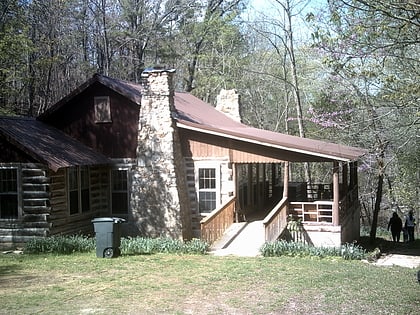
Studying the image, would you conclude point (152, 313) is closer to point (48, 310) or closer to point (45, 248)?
point (48, 310)

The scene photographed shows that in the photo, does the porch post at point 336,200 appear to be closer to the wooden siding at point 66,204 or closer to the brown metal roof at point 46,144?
the brown metal roof at point 46,144

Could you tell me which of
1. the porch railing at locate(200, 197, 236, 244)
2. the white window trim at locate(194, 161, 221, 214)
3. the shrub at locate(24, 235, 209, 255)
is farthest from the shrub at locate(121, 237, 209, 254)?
the white window trim at locate(194, 161, 221, 214)

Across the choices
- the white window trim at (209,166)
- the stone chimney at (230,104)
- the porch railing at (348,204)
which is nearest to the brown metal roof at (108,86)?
the white window trim at (209,166)

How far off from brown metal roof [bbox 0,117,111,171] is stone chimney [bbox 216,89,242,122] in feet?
34.5

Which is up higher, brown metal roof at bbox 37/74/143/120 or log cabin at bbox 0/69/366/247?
brown metal roof at bbox 37/74/143/120

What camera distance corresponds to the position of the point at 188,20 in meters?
36.8

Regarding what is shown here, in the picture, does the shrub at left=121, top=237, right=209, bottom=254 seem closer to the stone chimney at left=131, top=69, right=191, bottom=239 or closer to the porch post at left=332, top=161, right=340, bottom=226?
the stone chimney at left=131, top=69, right=191, bottom=239

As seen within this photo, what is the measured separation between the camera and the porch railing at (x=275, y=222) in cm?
1521

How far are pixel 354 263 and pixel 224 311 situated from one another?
5849 mm

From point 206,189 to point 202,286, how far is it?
27.9 feet

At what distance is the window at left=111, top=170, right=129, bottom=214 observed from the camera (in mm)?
19406

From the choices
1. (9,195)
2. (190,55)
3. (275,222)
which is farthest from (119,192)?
(190,55)

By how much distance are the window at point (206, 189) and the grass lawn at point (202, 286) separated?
4949 millimetres

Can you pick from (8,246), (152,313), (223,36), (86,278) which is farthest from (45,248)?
(223,36)
